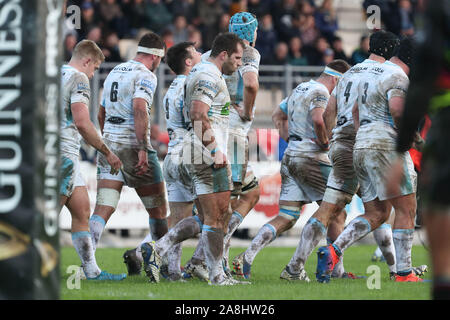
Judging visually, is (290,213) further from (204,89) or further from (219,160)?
(204,89)

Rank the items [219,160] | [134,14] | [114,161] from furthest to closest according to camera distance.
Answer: [134,14] < [114,161] < [219,160]

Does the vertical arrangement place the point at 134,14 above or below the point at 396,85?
above

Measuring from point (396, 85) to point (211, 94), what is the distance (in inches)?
81.6

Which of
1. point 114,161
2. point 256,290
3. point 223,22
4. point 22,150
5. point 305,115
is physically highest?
point 223,22

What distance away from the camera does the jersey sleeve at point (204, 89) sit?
8.64 m

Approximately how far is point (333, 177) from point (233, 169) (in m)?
1.27

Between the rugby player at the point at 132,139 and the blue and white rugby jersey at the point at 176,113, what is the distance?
0.81ft

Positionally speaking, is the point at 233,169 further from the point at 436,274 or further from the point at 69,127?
the point at 436,274

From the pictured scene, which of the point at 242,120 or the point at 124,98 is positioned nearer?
the point at 124,98

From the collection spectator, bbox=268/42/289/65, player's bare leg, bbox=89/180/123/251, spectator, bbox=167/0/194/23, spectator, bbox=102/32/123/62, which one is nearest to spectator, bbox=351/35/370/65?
spectator, bbox=268/42/289/65

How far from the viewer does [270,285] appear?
916 cm

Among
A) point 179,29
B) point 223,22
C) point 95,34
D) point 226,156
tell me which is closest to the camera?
point 226,156

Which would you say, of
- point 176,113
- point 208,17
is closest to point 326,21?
point 208,17

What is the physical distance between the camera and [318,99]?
10.5 meters
